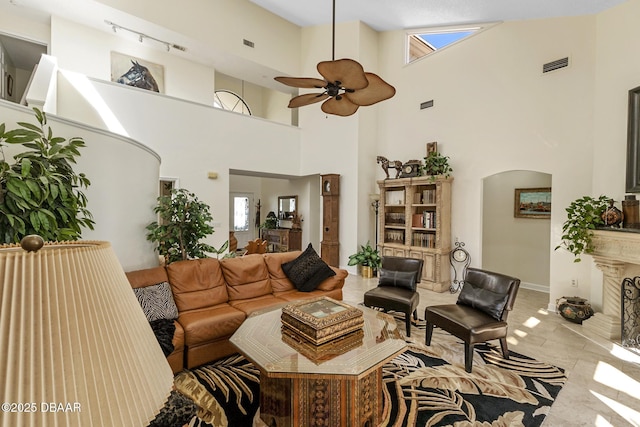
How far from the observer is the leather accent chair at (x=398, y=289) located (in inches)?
134

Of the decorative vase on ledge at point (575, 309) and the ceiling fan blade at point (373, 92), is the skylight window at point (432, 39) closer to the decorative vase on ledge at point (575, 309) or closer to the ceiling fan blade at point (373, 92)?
the ceiling fan blade at point (373, 92)

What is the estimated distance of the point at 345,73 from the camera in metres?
2.49

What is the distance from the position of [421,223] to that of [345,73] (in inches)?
152

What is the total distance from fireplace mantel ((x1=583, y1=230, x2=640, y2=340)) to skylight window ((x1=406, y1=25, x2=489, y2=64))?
155 inches

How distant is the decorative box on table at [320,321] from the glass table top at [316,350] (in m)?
0.05

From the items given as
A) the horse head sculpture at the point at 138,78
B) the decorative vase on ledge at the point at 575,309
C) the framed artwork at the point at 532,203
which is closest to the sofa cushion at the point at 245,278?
the decorative vase on ledge at the point at 575,309

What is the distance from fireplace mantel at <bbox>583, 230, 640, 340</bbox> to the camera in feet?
10.7

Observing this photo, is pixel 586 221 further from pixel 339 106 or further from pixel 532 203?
pixel 339 106

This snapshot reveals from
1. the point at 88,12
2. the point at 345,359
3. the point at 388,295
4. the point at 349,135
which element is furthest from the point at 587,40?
the point at 88,12

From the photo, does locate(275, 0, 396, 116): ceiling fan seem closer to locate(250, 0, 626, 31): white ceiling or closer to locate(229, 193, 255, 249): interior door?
locate(250, 0, 626, 31): white ceiling

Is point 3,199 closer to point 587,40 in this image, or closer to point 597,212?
point 597,212

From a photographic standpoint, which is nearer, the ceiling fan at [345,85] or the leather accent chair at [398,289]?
the ceiling fan at [345,85]

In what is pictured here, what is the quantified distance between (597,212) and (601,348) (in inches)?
60.8

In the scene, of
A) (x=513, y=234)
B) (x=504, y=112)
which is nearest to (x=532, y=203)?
(x=513, y=234)
